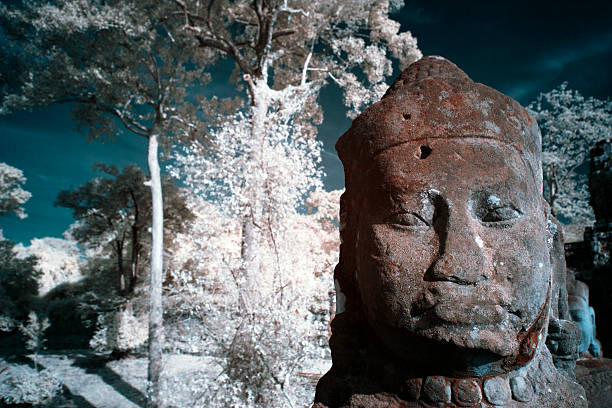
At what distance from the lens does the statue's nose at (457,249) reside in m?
1.12

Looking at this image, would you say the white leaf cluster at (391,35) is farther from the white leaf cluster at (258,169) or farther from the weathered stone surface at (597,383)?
the weathered stone surface at (597,383)

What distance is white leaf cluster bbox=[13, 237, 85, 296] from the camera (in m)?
9.44

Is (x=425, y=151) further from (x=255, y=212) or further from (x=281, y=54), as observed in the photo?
(x=281, y=54)

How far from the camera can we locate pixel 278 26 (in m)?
7.79

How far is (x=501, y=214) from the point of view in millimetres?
1211

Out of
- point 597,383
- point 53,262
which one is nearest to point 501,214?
point 597,383

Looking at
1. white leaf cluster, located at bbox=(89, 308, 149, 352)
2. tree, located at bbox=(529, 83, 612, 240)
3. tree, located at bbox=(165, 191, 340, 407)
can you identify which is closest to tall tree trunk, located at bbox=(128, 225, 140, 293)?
white leaf cluster, located at bbox=(89, 308, 149, 352)

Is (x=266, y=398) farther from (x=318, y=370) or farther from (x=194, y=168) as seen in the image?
(x=194, y=168)

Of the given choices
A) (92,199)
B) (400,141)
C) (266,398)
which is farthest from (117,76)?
(400,141)

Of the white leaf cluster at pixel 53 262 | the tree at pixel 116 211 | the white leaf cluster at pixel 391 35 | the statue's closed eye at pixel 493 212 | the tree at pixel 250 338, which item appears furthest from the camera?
the white leaf cluster at pixel 53 262

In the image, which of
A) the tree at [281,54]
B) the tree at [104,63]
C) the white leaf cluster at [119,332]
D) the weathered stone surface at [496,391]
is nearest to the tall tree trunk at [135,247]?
the white leaf cluster at [119,332]

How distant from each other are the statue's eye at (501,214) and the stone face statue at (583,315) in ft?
6.90

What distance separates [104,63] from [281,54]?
10.6ft

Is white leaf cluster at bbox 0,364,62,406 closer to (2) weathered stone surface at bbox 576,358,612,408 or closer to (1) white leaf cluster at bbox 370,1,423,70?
(2) weathered stone surface at bbox 576,358,612,408
